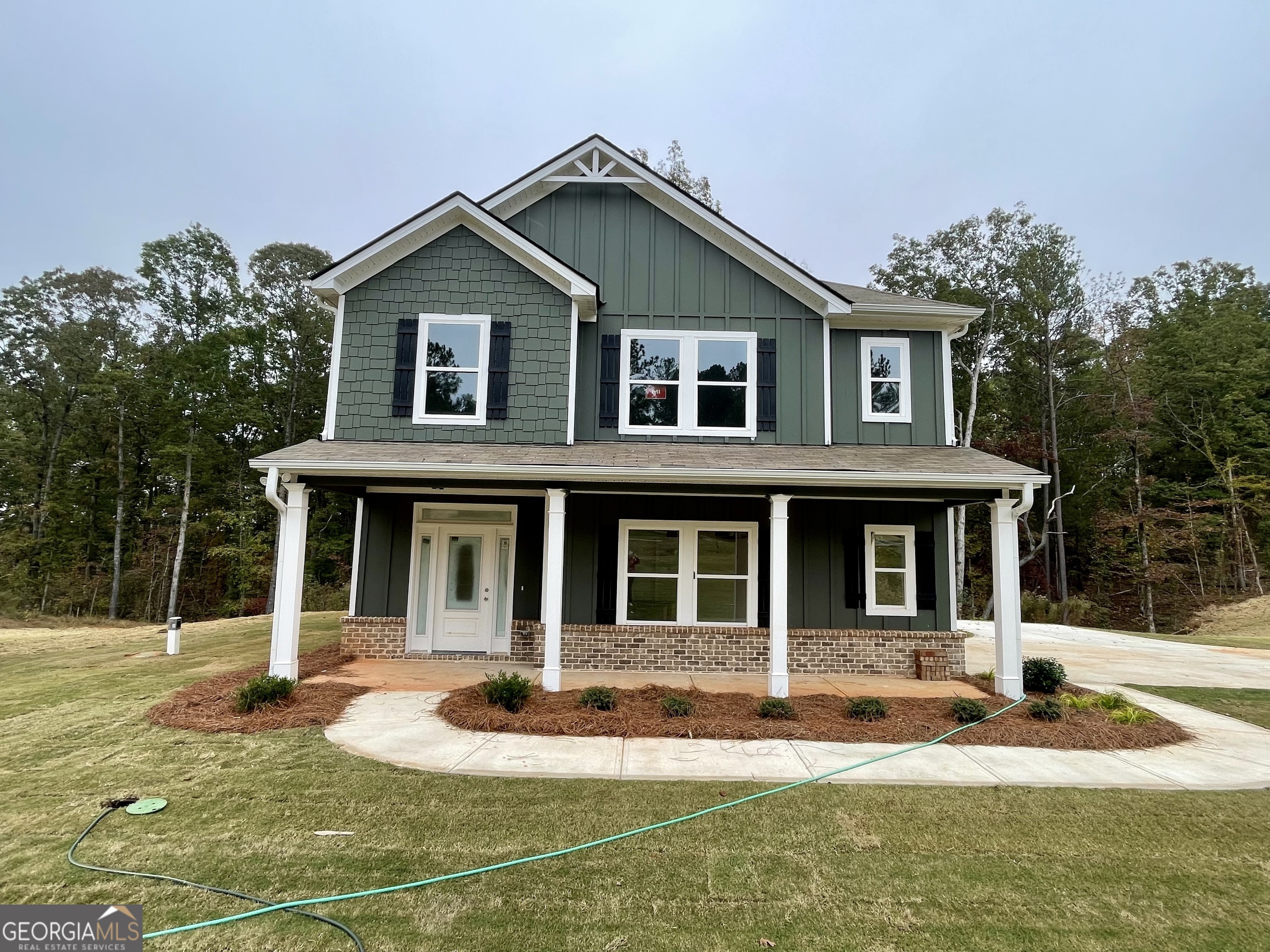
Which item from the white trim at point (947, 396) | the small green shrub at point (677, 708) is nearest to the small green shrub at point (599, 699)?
the small green shrub at point (677, 708)

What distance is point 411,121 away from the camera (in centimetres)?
2827

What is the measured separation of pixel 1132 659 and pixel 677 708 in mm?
10348

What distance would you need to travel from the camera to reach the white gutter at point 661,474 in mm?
7383

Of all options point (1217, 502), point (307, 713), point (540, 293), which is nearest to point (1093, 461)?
point (1217, 502)

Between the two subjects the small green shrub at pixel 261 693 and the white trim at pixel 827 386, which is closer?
the small green shrub at pixel 261 693

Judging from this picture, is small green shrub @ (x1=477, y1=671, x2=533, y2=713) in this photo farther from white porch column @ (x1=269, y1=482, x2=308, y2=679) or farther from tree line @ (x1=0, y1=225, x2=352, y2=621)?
tree line @ (x1=0, y1=225, x2=352, y2=621)

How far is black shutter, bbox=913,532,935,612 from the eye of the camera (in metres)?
9.33

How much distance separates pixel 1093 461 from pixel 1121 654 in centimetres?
1489

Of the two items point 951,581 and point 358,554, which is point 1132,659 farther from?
point 358,554

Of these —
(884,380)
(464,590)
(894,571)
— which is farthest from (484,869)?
(884,380)

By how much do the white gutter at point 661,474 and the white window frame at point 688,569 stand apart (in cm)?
193

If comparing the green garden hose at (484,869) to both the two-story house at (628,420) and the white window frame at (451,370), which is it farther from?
the white window frame at (451,370)

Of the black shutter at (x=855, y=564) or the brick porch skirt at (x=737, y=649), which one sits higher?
the black shutter at (x=855, y=564)

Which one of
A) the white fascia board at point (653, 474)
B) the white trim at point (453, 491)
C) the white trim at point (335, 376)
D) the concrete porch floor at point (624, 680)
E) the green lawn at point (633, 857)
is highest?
the white trim at point (335, 376)
